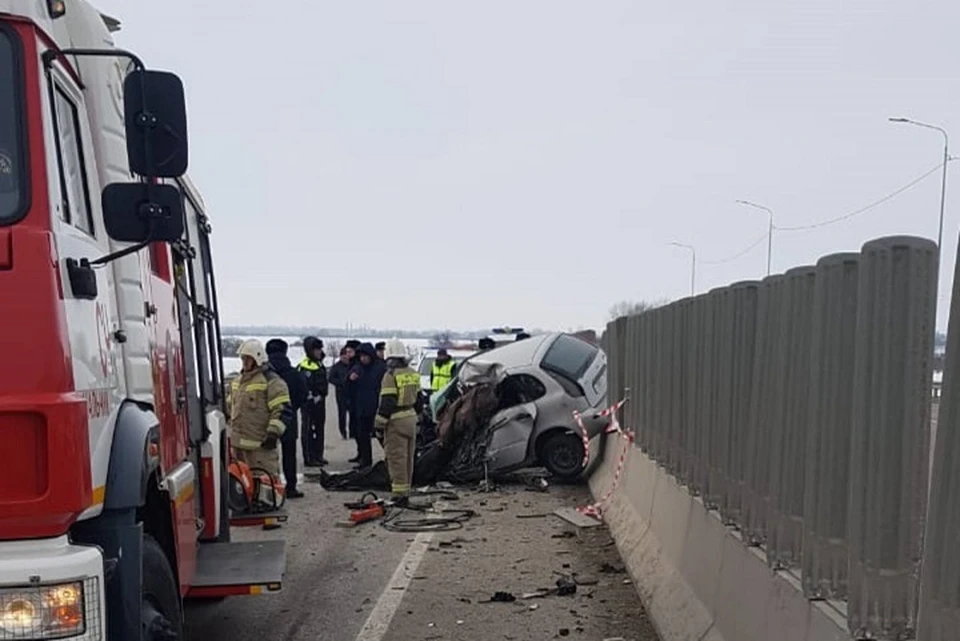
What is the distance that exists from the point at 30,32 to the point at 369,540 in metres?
6.76

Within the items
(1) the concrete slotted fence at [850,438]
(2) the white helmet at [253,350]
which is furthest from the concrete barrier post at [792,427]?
(2) the white helmet at [253,350]

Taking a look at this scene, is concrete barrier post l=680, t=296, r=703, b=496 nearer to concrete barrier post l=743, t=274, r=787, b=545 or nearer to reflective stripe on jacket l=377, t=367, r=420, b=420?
concrete barrier post l=743, t=274, r=787, b=545

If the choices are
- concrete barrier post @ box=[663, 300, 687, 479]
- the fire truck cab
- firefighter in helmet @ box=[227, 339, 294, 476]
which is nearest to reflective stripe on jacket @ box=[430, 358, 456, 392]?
firefighter in helmet @ box=[227, 339, 294, 476]

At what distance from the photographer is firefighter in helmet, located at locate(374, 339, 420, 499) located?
11137 millimetres

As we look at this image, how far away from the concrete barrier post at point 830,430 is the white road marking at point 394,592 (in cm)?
336

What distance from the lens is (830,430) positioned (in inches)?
136

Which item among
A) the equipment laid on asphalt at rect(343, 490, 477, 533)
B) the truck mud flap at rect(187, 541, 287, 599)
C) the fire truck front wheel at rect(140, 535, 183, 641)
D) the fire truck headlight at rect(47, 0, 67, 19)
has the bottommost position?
the equipment laid on asphalt at rect(343, 490, 477, 533)

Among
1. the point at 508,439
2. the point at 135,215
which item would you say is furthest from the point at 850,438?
the point at 508,439

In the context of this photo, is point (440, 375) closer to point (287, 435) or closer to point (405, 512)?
point (287, 435)

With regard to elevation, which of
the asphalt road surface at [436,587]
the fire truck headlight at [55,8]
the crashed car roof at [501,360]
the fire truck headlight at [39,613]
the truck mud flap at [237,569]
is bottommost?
the asphalt road surface at [436,587]

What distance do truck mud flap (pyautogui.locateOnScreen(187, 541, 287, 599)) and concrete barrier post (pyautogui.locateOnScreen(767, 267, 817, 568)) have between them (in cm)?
271

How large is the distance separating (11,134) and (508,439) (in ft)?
31.5

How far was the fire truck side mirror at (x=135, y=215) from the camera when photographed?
10.5 ft

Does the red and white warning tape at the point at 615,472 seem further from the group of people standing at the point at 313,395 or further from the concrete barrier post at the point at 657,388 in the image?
the group of people standing at the point at 313,395
